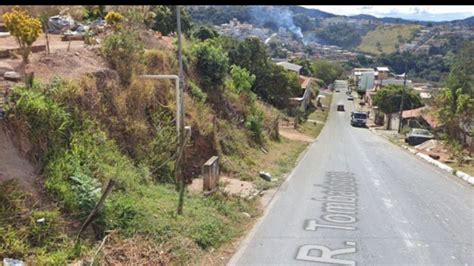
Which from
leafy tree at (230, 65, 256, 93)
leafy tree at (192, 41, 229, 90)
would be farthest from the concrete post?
leafy tree at (230, 65, 256, 93)

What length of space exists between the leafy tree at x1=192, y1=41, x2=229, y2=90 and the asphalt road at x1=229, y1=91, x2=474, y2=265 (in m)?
5.47

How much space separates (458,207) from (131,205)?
8.60m

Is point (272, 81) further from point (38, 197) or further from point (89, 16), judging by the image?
point (38, 197)

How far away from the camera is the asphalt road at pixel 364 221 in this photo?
7.81 meters

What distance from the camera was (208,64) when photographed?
19.0 m

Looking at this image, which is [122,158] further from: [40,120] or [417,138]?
[417,138]

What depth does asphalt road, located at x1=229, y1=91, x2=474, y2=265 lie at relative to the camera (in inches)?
308

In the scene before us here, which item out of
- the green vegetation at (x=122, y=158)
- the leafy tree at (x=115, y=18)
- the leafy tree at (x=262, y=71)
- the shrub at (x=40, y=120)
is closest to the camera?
the green vegetation at (x=122, y=158)

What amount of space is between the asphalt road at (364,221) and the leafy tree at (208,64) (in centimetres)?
547

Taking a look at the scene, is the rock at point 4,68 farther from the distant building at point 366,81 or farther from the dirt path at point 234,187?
the distant building at point 366,81

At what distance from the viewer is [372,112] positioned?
204 ft

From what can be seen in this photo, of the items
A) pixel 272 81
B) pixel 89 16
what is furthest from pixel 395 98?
pixel 89 16

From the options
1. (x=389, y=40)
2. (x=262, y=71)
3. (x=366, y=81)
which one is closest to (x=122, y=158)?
(x=262, y=71)

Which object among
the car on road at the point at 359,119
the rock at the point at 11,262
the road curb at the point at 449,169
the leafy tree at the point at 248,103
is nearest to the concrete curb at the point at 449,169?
the road curb at the point at 449,169
